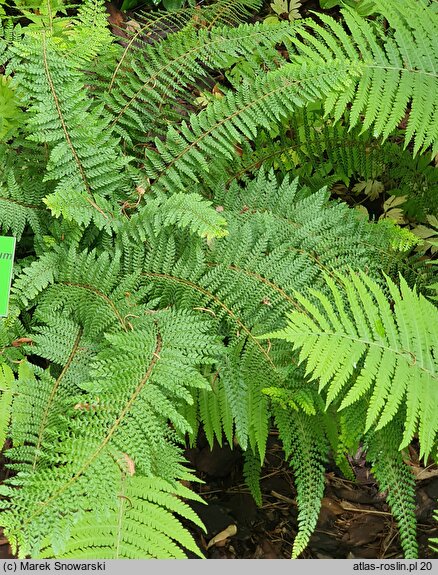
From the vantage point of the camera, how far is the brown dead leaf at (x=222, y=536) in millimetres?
2572

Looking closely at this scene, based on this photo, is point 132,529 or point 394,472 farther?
point 394,472

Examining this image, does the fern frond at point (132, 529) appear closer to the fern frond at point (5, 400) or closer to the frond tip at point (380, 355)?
the fern frond at point (5, 400)

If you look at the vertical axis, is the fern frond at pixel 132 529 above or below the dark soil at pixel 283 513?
above

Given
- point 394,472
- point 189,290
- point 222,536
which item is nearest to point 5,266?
point 189,290

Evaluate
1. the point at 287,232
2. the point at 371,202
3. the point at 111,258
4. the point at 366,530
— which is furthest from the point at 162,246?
the point at 371,202

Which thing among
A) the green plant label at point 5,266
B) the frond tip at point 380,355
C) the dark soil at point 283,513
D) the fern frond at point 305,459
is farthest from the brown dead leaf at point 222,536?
the green plant label at point 5,266

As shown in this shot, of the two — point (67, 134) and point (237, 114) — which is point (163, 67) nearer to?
point (237, 114)

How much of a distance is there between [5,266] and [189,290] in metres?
0.70

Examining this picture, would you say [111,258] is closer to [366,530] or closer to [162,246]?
[162,246]

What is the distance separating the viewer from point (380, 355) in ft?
6.52

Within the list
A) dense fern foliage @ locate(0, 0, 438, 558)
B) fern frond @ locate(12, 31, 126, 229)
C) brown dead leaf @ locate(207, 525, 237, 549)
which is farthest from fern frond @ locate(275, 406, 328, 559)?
fern frond @ locate(12, 31, 126, 229)

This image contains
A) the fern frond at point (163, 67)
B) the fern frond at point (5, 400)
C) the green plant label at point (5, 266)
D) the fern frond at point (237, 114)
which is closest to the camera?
the fern frond at point (5, 400)

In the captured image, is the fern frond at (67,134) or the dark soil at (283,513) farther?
the dark soil at (283,513)

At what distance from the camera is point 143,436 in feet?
6.04
